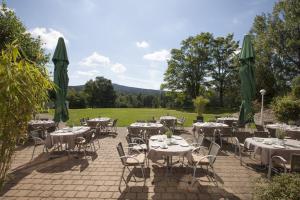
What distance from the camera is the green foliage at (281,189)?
2.35m

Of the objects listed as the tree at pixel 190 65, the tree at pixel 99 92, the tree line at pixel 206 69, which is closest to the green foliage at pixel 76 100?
the tree at pixel 99 92

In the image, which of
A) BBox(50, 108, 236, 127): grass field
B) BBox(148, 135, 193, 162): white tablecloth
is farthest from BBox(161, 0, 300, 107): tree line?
BBox(148, 135, 193, 162): white tablecloth

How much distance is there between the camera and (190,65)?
33438 millimetres

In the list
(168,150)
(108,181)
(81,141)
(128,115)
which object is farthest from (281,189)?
(128,115)

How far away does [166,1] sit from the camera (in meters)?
8.81

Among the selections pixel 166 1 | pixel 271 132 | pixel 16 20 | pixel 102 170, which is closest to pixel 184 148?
pixel 102 170

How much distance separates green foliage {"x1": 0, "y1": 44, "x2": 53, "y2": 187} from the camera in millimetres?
1984

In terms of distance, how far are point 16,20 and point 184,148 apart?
11472 millimetres

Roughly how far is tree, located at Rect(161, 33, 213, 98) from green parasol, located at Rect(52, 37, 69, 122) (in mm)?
26612

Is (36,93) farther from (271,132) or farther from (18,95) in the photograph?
(271,132)

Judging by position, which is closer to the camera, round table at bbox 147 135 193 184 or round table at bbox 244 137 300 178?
round table at bbox 147 135 193 184

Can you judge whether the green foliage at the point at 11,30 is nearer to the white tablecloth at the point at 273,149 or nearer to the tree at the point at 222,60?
the white tablecloth at the point at 273,149

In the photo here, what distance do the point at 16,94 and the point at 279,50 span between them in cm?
2621

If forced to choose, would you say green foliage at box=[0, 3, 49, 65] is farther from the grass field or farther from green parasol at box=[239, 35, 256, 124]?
green parasol at box=[239, 35, 256, 124]
